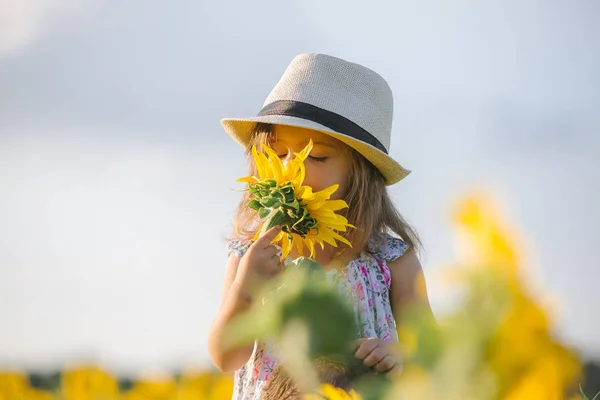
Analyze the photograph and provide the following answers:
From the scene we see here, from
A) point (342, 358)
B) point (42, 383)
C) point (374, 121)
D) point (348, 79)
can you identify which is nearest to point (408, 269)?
point (374, 121)

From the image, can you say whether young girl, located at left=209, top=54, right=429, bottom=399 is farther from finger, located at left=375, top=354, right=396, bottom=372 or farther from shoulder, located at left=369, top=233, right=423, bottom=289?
finger, located at left=375, top=354, right=396, bottom=372

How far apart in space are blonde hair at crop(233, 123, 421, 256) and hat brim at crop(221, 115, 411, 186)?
32 millimetres

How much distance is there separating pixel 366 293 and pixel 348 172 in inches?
15.1

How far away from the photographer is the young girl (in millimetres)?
2209

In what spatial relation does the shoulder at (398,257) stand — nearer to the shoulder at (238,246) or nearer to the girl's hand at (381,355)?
the shoulder at (238,246)

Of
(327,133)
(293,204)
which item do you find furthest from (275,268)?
(327,133)

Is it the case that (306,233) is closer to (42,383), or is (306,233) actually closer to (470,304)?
(42,383)

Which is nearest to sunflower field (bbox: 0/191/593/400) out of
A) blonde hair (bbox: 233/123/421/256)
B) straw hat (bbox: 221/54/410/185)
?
straw hat (bbox: 221/54/410/185)

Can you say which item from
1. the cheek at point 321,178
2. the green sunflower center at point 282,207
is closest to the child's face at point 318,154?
the cheek at point 321,178

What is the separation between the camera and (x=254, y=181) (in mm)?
1789

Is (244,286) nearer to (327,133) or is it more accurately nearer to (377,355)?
(377,355)

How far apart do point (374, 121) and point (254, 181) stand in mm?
731

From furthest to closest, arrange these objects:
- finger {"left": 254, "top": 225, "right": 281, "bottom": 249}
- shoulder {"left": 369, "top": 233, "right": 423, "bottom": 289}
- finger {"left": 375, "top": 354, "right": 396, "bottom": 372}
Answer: shoulder {"left": 369, "top": 233, "right": 423, "bottom": 289} < finger {"left": 254, "top": 225, "right": 281, "bottom": 249} < finger {"left": 375, "top": 354, "right": 396, "bottom": 372}

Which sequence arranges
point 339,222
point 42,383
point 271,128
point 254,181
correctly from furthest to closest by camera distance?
point 271,128, point 254,181, point 339,222, point 42,383
